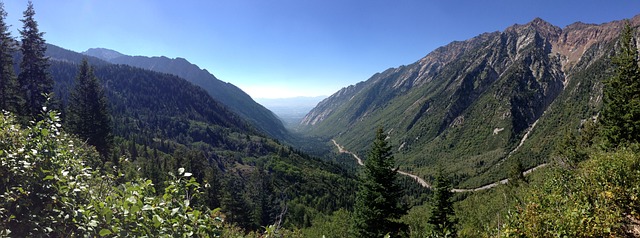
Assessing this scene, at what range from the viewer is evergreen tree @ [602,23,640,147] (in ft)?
119

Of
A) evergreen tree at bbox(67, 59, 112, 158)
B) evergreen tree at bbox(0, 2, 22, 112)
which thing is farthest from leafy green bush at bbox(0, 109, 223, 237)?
evergreen tree at bbox(67, 59, 112, 158)

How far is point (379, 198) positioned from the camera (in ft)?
88.0

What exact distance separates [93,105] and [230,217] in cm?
3637

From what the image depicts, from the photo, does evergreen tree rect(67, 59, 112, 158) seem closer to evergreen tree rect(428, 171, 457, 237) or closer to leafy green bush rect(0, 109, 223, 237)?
evergreen tree rect(428, 171, 457, 237)

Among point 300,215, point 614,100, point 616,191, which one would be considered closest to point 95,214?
point 616,191

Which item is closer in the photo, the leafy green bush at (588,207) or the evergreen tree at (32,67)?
the leafy green bush at (588,207)

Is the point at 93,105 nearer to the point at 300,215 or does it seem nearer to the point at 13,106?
the point at 13,106

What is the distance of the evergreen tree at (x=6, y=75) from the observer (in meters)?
40.9

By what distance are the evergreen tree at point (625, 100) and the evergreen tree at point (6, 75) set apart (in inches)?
3079

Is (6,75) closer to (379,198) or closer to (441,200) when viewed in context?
(379,198)

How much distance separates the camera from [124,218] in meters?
5.57

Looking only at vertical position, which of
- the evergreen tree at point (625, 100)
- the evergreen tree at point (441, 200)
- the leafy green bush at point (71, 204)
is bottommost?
the evergreen tree at point (441, 200)

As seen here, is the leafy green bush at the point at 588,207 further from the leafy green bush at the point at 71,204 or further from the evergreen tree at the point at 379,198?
the leafy green bush at the point at 71,204

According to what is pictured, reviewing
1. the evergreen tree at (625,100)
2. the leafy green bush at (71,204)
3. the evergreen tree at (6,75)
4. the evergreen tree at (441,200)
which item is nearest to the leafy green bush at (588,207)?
the leafy green bush at (71,204)
